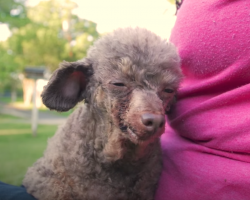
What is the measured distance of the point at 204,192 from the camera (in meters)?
Answer: 1.29

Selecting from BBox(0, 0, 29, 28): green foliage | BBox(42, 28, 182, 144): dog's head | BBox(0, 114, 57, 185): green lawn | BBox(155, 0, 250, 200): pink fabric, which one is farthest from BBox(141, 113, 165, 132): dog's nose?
BBox(0, 0, 29, 28): green foliage

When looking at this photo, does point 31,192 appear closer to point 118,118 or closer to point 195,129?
point 118,118

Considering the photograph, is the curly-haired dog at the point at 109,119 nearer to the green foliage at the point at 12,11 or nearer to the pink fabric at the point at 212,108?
the pink fabric at the point at 212,108

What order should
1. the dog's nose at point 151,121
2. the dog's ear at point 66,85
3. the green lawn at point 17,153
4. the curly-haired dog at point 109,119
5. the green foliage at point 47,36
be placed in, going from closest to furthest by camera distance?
the dog's nose at point 151,121 < the curly-haired dog at point 109,119 < the dog's ear at point 66,85 < the green lawn at point 17,153 < the green foliage at point 47,36

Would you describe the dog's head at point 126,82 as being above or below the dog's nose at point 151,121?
above

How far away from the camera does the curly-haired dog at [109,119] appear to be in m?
1.23

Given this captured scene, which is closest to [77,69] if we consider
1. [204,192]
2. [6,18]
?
[204,192]

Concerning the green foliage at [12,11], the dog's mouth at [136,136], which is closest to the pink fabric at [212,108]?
the dog's mouth at [136,136]

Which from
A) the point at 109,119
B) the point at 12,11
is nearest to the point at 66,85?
the point at 109,119

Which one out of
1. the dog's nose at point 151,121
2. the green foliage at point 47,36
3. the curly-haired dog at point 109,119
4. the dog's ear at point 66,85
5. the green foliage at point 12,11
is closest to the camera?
the dog's nose at point 151,121

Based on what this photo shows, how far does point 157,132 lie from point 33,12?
18235 mm

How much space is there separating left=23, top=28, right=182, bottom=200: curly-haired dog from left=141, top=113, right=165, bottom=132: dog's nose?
0.25ft

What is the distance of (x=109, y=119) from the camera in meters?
1.31

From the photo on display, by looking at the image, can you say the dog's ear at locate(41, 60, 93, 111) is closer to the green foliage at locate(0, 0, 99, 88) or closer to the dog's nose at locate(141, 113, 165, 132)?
the dog's nose at locate(141, 113, 165, 132)
